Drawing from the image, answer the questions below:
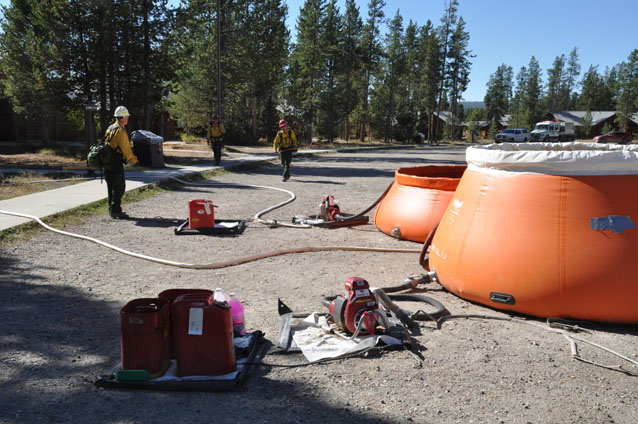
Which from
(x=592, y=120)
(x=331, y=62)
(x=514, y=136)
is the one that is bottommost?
(x=514, y=136)

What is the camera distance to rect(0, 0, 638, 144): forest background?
21.1 meters

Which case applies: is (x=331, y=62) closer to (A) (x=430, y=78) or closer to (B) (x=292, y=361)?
(A) (x=430, y=78)

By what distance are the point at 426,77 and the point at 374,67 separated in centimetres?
2222

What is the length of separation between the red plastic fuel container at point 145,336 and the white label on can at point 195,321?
20cm

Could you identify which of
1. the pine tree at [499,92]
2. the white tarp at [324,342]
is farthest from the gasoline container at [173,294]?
the pine tree at [499,92]

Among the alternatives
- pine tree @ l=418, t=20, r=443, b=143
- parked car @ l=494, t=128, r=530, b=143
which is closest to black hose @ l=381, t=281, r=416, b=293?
parked car @ l=494, t=128, r=530, b=143

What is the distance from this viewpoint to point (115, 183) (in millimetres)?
9828

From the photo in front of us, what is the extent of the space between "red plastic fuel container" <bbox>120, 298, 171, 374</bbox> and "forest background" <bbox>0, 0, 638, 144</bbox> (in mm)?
13103

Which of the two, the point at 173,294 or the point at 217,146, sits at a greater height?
the point at 217,146

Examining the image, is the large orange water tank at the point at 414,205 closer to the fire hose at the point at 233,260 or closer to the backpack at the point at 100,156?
the fire hose at the point at 233,260

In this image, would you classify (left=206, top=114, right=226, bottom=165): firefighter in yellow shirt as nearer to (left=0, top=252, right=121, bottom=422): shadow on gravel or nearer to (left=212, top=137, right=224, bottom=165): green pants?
(left=212, top=137, right=224, bottom=165): green pants

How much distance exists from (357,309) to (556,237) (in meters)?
2.02

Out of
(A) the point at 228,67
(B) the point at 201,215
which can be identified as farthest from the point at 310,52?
(B) the point at 201,215

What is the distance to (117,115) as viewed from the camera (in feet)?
31.8
